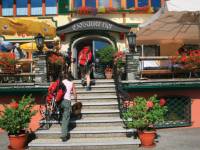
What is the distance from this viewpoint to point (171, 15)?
1628 centimetres

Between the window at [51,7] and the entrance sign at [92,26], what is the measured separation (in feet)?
5.68

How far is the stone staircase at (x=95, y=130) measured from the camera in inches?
427

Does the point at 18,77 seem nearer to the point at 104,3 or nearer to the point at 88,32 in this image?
the point at 88,32

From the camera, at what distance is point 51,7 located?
21516 millimetres

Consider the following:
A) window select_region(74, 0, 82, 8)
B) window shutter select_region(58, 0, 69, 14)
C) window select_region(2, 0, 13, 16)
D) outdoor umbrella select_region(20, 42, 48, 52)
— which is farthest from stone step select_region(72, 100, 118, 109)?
window select_region(2, 0, 13, 16)

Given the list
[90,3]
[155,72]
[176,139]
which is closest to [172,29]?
[155,72]

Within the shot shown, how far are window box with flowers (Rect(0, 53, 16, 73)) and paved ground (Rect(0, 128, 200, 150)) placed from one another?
2.67 meters

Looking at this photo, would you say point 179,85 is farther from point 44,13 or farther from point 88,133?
point 44,13

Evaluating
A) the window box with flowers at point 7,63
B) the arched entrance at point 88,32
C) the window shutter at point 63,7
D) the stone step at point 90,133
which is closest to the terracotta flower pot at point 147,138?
the stone step at point 90,133

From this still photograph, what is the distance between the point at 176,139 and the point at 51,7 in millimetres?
12154

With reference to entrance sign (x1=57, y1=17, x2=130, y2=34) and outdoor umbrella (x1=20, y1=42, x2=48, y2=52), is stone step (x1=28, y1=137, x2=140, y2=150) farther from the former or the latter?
entrance sign (x1=57, y1=17, x2=130, y2=34)

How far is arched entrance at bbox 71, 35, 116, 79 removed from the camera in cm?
2077

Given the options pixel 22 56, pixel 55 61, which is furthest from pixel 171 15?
pixel 22 56

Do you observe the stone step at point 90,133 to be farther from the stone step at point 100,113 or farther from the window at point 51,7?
the window at point 51,7
